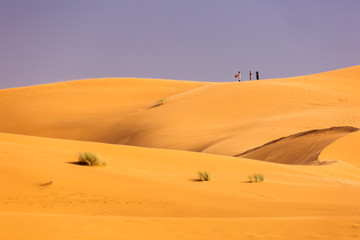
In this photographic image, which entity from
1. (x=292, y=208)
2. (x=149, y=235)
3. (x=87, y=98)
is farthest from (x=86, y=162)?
(x=87, y=98)

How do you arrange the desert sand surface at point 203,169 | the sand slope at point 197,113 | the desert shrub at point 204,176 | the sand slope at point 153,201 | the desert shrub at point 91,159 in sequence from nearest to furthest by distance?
the sand slope at point 153,201
the desert sand surface at point 203,169
the desert shrub at point 91,159
the desert shrub at point 204,176
the sand slope at point 197,113

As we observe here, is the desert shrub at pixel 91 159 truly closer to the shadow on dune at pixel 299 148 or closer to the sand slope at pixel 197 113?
the shadow on dune at pixel 299 148

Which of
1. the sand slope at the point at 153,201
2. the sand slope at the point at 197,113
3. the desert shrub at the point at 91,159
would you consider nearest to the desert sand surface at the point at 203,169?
the sand slope at the point at 153,201

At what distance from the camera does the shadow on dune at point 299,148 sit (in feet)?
72.6

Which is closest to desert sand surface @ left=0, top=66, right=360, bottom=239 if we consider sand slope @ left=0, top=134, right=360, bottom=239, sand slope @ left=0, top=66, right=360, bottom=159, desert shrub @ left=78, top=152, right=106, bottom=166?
sand slope @ left=0, top=134, right=360, bottom=239

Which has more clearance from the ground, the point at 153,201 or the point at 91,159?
the point at 91,159

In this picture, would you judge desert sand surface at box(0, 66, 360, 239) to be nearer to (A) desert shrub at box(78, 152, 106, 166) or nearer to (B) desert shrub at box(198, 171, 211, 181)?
(B) desert shrub at box(198, 171, 211, 181)

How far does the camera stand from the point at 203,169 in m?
15.0

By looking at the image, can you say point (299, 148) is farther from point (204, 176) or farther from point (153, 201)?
point (153, 201)

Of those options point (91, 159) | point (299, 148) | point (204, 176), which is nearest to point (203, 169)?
point (204, 176)

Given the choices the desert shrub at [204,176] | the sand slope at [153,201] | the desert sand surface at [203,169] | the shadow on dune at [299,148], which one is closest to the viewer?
the sand slope at [153,201]

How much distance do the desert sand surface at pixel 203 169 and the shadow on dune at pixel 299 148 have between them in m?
0.05

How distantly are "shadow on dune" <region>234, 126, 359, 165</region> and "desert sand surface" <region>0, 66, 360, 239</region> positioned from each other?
0.16ft

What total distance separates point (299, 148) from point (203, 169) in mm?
8800
